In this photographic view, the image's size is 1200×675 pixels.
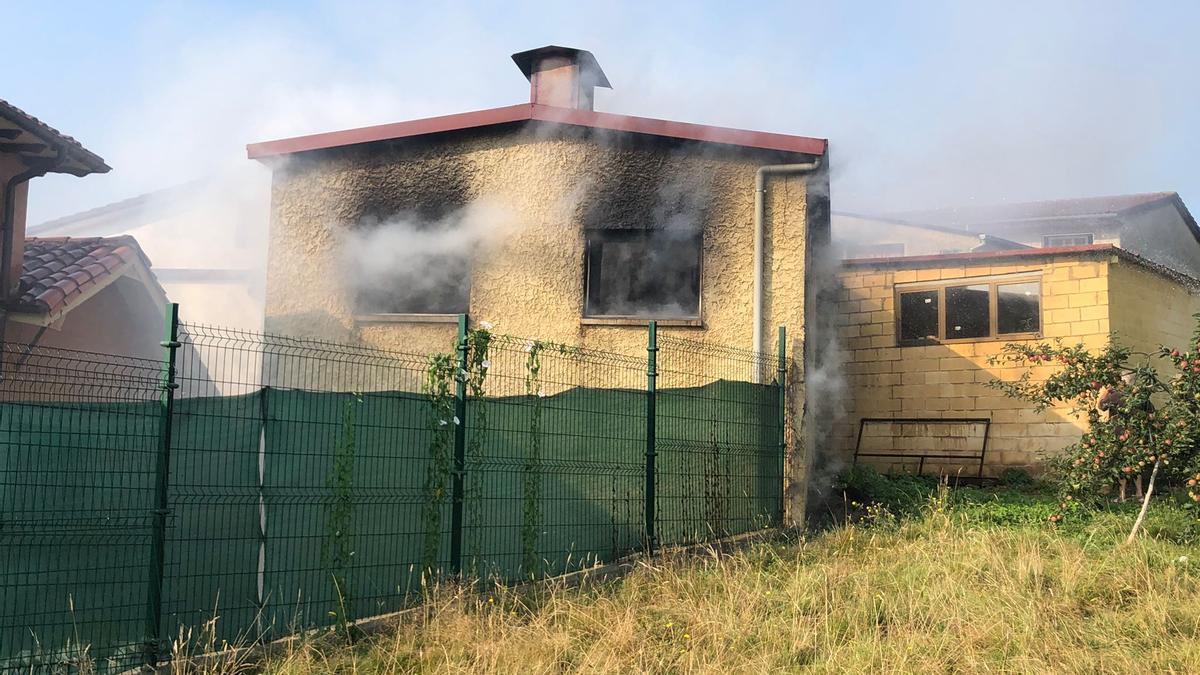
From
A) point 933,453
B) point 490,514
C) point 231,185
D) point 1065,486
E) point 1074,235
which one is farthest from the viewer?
point 1074,235

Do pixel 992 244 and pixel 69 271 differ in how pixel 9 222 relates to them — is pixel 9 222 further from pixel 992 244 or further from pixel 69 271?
pixel 992 244

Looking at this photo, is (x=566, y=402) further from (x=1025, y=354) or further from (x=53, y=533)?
(x=1025, y=354)

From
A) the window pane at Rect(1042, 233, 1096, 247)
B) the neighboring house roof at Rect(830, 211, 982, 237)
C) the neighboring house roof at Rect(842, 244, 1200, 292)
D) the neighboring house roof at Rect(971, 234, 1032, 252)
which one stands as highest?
the neighboring house roof at Rect(830, 211, 982, 237)

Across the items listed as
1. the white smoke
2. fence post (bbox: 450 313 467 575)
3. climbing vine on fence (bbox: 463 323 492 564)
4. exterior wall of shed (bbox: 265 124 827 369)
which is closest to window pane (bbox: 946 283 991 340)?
exterior wall of shed (bbox: 265 124 827 369)

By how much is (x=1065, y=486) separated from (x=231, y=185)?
13.0 meters

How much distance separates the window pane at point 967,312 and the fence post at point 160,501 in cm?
1129

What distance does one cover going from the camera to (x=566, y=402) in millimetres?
7664

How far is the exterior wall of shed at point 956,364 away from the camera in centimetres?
1327

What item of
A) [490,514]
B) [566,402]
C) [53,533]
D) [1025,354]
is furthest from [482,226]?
[53,533]

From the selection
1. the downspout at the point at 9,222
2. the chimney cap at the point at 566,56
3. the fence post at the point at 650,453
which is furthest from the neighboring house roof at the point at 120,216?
the fence post at the point at 650,453

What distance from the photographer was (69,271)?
15.1m

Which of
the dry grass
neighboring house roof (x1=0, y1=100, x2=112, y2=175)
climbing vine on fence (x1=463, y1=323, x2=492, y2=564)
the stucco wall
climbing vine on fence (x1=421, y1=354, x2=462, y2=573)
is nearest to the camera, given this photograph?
the dry grass

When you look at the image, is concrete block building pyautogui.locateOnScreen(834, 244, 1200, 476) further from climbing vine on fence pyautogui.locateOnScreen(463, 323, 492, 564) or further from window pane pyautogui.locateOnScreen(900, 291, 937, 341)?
climbing vine on fence pyautogui.locateOnScreen(463, 323, 492, 564)

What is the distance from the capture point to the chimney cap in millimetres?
12656
